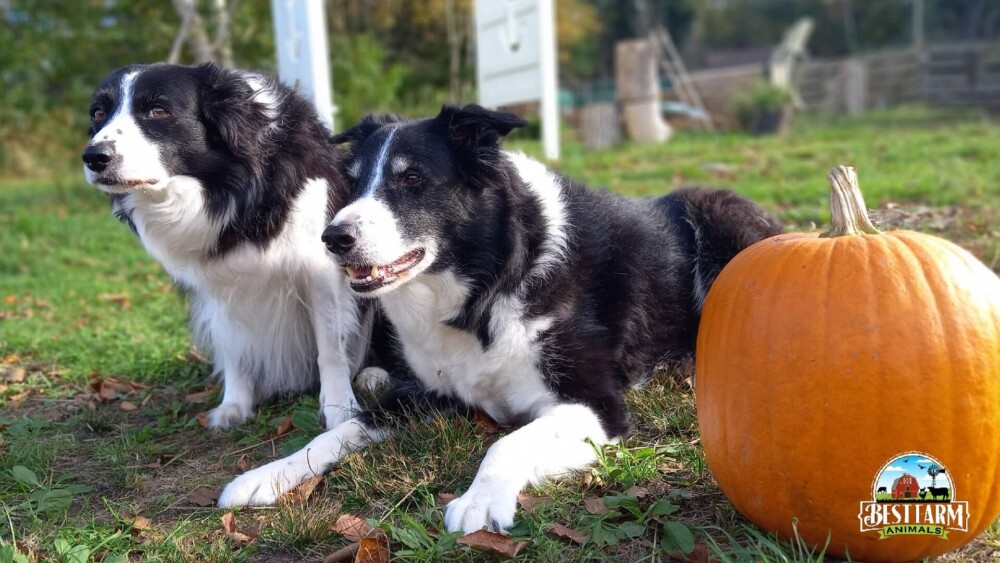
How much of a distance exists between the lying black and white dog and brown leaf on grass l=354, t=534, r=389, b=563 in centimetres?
37

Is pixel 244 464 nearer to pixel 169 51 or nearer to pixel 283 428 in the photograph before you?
pixel 283 428

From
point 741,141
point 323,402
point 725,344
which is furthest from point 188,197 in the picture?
point 741,141

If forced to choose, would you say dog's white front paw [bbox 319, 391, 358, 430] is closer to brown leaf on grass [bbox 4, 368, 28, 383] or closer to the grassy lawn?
the grassy lawn

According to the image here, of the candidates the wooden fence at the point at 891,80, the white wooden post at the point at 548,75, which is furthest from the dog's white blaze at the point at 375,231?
the wooden fence at the point at 891,80

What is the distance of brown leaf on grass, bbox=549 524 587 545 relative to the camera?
7.48ft

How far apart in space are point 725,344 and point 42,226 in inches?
328

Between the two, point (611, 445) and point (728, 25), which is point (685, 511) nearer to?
point (611, 445)

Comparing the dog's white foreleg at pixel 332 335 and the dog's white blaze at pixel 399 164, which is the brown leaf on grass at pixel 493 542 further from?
the dog's white foreleg at pixel 332 335

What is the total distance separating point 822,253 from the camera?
7.07 feet

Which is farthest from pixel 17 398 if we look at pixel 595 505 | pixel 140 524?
pixel 595 505

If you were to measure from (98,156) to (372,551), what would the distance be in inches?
74.8

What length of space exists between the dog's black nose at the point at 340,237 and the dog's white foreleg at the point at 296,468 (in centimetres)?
78

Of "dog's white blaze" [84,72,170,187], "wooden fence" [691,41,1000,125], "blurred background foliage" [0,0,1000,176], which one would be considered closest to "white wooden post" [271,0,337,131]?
"blurred background foliage" [0,0,1000,176]

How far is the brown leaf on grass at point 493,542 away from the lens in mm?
2201
